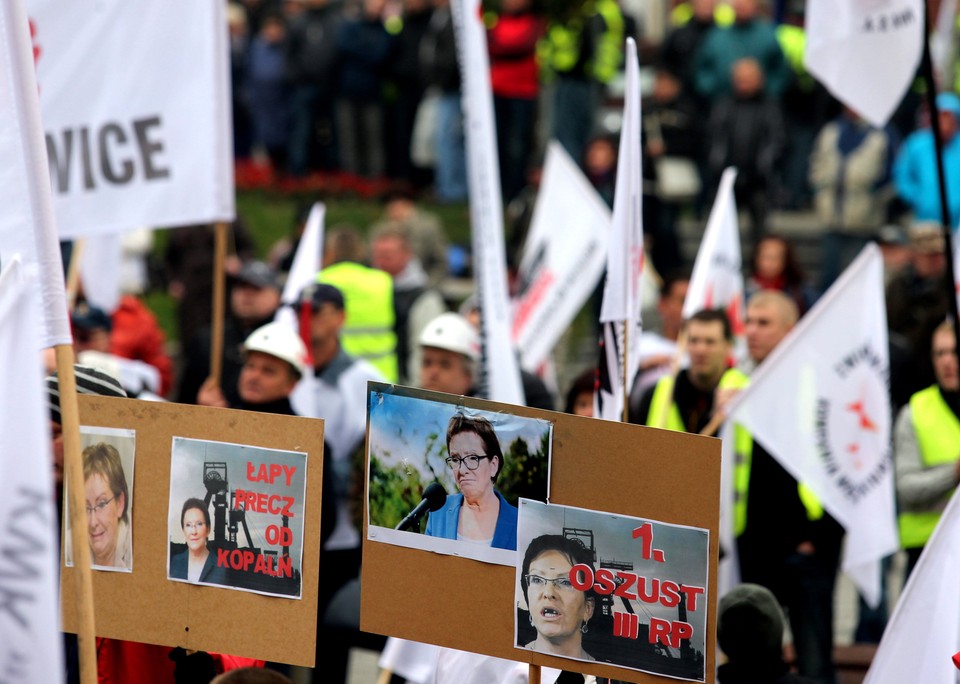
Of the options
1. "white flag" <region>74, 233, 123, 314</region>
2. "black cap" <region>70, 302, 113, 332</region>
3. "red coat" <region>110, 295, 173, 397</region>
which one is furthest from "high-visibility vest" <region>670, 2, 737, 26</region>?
"black cap" <region>70, 302, 113, 332</region>

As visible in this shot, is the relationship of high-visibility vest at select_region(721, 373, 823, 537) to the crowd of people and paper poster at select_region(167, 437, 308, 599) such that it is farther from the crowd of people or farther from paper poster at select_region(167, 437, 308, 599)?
paper poster at select_region(167, 437, 308, 599)

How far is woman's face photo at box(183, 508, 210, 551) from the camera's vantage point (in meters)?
3.83

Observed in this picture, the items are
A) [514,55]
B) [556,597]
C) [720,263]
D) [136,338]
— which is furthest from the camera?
[514,55]

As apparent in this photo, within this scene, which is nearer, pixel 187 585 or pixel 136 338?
pixel 187 585

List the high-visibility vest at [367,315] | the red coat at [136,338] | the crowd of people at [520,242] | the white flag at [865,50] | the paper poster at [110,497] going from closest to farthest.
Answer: the paper poster at [110,497], the white flag at [865,50], the crowd of people at [520,242], the high-visibility vest at [367,315], the red coat at [136,338]

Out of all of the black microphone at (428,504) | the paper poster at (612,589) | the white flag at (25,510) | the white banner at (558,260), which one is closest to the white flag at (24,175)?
the white flag at (25,510)

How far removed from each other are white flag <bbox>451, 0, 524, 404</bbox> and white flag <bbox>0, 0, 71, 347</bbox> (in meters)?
2.67

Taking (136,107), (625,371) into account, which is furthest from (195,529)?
(136,107)

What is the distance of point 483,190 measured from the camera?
6.25 metres

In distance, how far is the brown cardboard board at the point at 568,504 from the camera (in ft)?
11.4

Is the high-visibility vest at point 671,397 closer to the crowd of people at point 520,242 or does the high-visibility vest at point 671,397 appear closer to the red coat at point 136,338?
the crowd of people at point 520,242

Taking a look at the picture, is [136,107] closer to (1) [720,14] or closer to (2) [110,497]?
(2) [110,497]

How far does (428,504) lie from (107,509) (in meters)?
0.83

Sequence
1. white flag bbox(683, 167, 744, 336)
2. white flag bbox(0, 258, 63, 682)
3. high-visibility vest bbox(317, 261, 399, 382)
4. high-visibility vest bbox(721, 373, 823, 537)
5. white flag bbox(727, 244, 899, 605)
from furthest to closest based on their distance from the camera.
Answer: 1. high-visibility vest bbox(317, 261, 399, 382)
2. white flag bbox(683, 167, 744, 336)
3. high-visibility vest bbox(721, 373, 823, 537)
4. white flag bbox(727, 244, 899, 605)
5. white flag bbox(0, 258, 63, 682)
